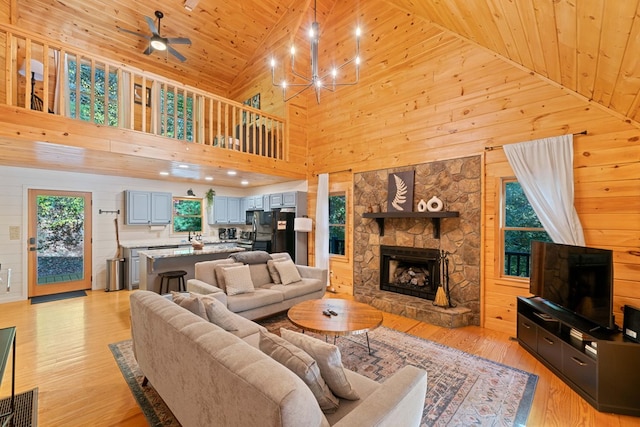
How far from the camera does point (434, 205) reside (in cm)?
431

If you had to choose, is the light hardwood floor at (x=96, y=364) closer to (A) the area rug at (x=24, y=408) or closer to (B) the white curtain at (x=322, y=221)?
(A) the area rug at (x=24, y=408)

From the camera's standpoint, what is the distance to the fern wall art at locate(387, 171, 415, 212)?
462 cm

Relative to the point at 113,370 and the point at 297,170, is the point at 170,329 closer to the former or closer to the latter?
the point at 113,370

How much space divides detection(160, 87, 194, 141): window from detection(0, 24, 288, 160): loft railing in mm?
15

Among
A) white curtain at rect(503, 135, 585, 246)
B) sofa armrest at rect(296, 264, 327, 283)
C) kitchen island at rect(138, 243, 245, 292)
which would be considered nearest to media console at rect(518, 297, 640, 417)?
white curtain at rect(503, 135, 585, 246)

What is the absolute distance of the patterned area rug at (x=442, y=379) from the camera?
6.90ft

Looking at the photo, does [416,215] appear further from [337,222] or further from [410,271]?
[337,222]

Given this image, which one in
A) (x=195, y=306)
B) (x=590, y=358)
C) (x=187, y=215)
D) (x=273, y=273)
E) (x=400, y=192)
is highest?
(x=400, y=192)

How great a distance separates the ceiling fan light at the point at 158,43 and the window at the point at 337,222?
409 cm

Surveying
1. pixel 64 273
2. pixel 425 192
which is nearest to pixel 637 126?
pixel 425 192

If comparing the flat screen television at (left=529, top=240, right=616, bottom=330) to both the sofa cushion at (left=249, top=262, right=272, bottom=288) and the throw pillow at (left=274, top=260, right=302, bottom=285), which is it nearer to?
the throw pillow at (left=274, top=260, right=302, bottom=285)

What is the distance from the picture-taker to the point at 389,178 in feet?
16.1

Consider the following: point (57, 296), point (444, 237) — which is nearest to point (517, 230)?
point (444, 237)

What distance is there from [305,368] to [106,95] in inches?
171
